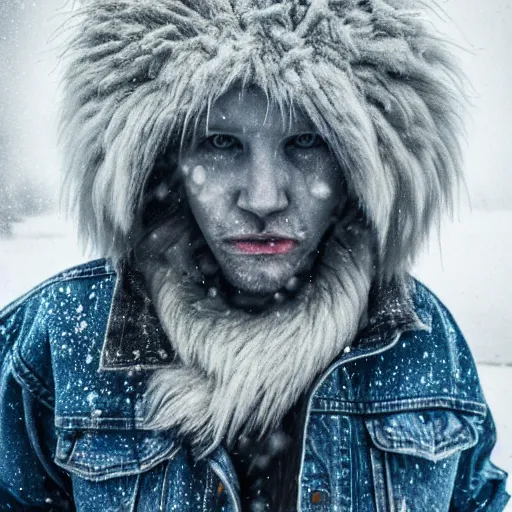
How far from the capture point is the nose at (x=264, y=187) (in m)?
0.86

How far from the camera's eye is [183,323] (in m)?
0.98

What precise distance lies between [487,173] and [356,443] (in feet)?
6.92

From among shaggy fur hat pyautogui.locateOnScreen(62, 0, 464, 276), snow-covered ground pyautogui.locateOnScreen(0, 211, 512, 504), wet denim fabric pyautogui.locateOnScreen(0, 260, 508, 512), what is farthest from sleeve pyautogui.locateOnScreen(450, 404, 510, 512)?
snow-covered ground pyautogui.locateOnScreen(0, 211, 512, 504)

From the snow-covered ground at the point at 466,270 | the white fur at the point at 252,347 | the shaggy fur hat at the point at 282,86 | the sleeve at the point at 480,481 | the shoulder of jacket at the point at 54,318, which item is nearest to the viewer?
the shaggy fur hat at the point at 282,86

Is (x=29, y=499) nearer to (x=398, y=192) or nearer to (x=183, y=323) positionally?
(x=183, y=323)

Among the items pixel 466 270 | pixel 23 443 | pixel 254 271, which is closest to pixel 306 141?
pixel 254 271

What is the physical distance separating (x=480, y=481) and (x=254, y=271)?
1.91 ft

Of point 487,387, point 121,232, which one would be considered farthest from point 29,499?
point 487,387

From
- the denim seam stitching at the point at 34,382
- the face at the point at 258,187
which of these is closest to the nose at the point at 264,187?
the face at the point at 258,187

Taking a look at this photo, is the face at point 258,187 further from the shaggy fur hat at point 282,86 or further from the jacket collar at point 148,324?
the jacket collar at point 148,324

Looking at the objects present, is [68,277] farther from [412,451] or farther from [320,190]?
[412,451]

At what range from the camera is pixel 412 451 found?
0.97 meters

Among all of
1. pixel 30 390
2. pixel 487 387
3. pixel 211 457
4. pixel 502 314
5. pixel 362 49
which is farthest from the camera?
pixel 502 314

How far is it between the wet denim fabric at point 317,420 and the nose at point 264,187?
25 centimetres
